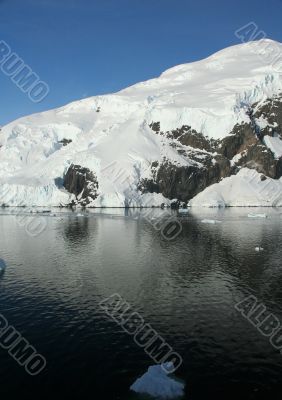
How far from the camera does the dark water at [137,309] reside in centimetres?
3120

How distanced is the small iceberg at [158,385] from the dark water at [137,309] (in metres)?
0.86

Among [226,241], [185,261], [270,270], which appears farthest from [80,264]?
[226,241]

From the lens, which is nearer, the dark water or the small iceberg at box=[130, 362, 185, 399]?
the small iceberg at box=[130, 362, 185, 399]

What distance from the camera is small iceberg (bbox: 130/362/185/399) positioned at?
29.0 m

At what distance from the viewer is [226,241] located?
Result: 95062mm

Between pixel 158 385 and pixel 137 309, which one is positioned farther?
pixel 137 309

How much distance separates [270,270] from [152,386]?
135 feet

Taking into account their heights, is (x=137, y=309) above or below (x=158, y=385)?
above

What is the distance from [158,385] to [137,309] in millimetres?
17611

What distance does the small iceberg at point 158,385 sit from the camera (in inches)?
1143

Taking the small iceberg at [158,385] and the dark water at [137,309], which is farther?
the dark water at [137,309]

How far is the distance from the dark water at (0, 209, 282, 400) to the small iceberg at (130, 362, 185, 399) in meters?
0.86

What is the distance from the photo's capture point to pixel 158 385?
29.5 metres

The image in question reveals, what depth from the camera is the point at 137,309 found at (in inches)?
1850
